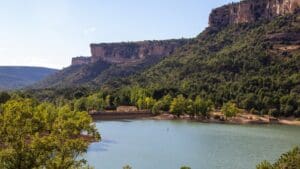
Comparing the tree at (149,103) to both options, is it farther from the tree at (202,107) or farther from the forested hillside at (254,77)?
the tree at (202,107)

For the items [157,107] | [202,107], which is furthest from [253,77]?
[157,107]

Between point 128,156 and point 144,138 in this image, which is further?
point 144,138

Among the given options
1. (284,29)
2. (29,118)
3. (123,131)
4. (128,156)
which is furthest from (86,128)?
(284,29)

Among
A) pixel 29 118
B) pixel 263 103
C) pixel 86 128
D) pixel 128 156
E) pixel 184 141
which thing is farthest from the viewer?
pixel 263 103

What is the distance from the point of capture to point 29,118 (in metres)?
30.9

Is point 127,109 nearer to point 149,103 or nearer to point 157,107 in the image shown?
point 149,103

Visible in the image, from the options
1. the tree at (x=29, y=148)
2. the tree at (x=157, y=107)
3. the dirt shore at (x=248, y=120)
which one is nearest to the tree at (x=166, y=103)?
the tree at (x=157, y=107)

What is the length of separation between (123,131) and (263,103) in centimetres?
5277

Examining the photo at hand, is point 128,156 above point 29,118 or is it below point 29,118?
below

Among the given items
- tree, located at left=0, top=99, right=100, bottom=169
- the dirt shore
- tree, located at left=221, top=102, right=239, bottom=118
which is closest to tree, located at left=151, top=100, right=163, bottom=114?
the dirt shore

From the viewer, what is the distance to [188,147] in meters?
80.3

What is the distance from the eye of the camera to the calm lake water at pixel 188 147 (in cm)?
6256

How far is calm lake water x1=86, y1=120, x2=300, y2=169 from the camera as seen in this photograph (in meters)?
62.6

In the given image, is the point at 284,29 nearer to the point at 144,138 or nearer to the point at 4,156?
the point at 144,138
